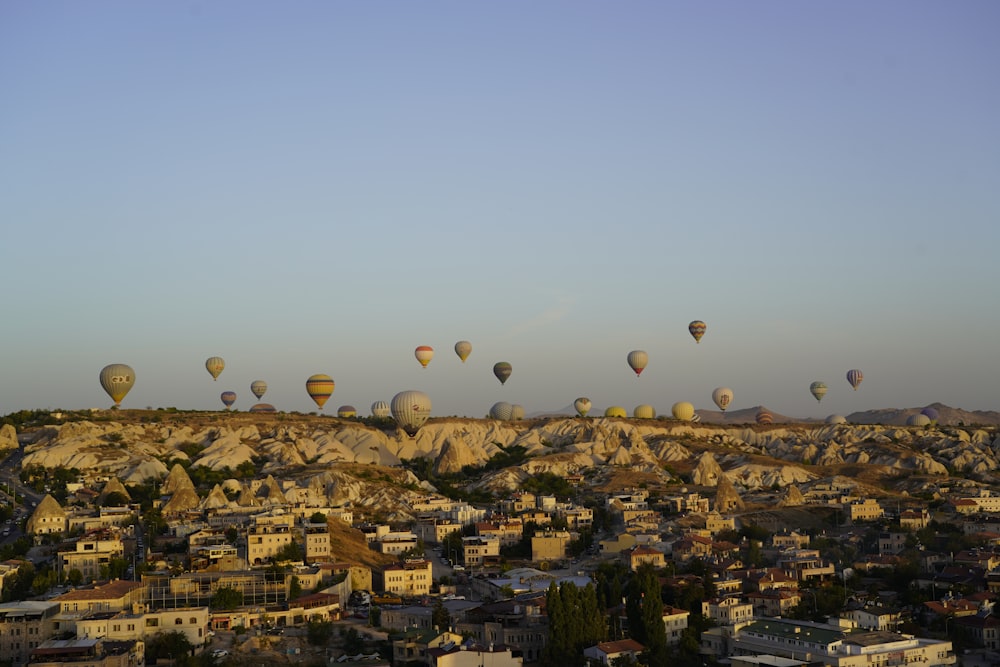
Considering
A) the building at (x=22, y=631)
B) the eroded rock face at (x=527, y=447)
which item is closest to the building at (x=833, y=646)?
the building at (x=22, y=631)

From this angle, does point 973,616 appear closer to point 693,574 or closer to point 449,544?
point 693,574

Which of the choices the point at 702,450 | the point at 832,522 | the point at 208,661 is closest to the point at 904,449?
the point at 702,450

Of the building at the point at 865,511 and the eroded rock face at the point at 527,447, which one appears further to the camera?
the eroded rock face at the point at 527,447

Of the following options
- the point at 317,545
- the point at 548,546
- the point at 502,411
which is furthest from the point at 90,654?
the point at 502,411

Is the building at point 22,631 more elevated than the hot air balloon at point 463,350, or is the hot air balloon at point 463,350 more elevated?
the hot air balloon at point 463,350

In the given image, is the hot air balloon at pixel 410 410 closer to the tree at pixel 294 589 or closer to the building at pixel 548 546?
the building at pixel 548 546

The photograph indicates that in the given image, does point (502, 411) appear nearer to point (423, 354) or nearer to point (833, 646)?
point (423, 354)
